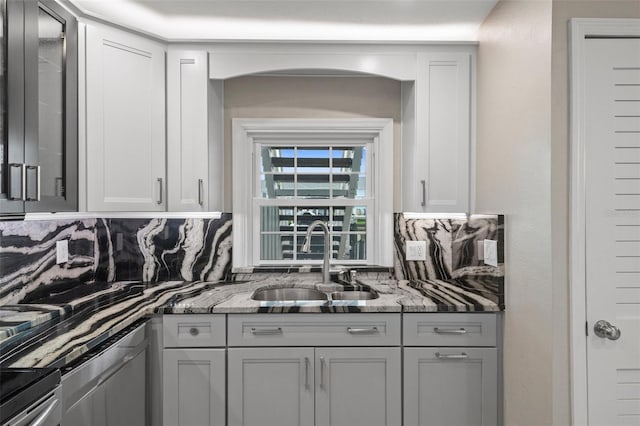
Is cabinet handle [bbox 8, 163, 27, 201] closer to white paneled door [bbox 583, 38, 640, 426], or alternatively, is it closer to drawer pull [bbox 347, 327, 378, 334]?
drawer pull [bbox 347, 327, 378, 334]

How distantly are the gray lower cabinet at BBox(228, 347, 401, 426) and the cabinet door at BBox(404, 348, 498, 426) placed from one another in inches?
3.0

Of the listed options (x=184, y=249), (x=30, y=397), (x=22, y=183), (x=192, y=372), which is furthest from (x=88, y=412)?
(x=184, y=249)

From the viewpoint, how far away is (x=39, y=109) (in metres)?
1.65

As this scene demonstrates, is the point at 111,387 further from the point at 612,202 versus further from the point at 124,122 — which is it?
the point at 612,202

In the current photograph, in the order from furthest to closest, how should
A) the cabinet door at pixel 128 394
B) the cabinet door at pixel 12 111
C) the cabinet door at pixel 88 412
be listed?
the cabinet door at pixel 128 394
the cabinet door at pixel 12 111
the cabinet door at pixel 88 412

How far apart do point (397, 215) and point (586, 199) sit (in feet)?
3.83

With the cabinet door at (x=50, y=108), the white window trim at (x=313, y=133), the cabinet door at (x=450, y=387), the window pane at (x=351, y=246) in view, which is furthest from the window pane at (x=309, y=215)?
the cabinet door at (x=50, y=108)

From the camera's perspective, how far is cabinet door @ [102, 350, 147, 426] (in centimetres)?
155

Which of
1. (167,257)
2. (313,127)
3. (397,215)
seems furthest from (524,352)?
(167,257)

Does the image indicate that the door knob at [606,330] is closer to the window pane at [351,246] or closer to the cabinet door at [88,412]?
the window pane at [351,246]

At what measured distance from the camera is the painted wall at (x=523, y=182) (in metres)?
1.54

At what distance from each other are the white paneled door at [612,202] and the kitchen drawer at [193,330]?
1.56m

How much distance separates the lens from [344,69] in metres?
2.24

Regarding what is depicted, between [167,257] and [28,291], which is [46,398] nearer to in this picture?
[28,291]
